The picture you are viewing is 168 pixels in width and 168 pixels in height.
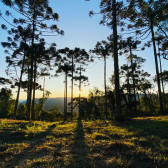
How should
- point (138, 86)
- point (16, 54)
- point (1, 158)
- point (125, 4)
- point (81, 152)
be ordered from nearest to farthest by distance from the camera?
point (1, 158) < point (81, 152) < point (125, 4) < point (16, 54) < point (138, 86)

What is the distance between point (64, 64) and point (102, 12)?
15.1 m

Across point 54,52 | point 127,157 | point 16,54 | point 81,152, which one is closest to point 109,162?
point 127,157

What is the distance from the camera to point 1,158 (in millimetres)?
3508

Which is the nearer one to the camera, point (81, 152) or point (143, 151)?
point (143, 151)

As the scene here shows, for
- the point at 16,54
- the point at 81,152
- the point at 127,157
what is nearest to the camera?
the point at 127,157

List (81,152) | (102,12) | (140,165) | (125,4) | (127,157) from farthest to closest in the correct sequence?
(102,12) < (125,4) < (81,152) < (127,157) < (140,165)

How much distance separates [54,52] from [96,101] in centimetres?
3117

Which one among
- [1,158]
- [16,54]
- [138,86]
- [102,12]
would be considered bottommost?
[1,158]

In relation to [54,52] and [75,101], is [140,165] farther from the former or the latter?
[75,101]

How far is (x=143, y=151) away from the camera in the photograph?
11.5 feet

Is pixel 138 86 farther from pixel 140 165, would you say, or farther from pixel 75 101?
pixel 140 165

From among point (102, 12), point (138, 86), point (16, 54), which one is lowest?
point (138, 86)

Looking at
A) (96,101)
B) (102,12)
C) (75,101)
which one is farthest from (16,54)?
(96,101)

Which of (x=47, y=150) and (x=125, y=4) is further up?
(x=125, y=4)
